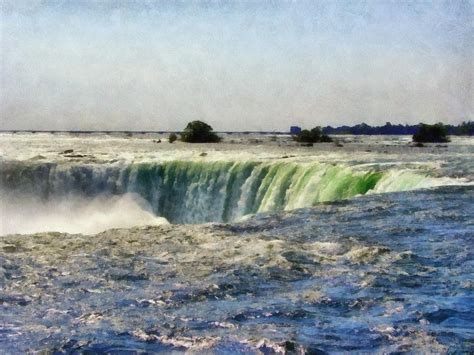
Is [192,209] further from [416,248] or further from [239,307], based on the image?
[239,307]

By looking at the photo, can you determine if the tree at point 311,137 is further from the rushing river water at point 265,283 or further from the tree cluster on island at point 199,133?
the rushing river water at point 265,283

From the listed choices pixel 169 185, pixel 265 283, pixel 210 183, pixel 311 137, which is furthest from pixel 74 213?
pixel 311 137

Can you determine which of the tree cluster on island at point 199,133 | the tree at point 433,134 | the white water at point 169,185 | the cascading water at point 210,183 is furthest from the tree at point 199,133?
the cascading water at point 210,183

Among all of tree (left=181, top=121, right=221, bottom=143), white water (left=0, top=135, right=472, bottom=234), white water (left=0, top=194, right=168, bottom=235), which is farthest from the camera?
tree (left=181, top=121, right=221, bottom=143)

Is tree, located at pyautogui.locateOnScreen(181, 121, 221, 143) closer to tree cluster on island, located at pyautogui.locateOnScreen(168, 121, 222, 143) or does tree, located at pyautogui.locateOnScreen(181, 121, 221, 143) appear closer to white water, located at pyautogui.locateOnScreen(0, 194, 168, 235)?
tree cluster on island, located at pyautogui.locateOnScreen(168, 121, 222, 143)

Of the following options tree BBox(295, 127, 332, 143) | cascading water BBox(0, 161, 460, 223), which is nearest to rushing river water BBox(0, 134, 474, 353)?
cascading water BBox(0, 161, 460, 223)
